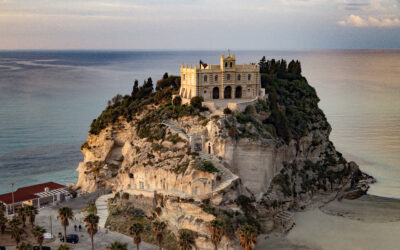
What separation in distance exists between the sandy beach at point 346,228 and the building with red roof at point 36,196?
89.5 ft

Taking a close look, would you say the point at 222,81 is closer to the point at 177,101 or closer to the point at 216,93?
the point at 216,93

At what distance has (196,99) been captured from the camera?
58031mm

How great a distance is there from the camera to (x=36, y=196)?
2319 inches

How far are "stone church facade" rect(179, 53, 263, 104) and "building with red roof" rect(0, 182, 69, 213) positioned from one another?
20476 millimetres

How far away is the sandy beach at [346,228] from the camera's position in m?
49.4

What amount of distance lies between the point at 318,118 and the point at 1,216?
45.5 m

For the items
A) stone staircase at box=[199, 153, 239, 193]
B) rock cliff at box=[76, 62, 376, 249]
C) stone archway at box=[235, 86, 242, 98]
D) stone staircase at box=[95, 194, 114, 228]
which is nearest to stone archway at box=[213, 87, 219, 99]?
stone archway at box=[235, 86, 242, 98]

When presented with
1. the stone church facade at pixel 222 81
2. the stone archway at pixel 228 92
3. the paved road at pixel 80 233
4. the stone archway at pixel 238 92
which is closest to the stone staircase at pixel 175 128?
the stone church facade at pixel 222 81

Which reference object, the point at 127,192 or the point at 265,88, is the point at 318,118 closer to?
the point at 265,88

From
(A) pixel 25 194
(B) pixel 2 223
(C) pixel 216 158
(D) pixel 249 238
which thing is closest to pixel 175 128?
(C) pixel 216 158

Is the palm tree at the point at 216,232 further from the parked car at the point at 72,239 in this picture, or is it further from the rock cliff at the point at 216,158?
the parked car at the point at 72,239

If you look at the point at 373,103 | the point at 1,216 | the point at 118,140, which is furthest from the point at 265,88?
the point at 373,103

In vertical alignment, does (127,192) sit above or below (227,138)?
below

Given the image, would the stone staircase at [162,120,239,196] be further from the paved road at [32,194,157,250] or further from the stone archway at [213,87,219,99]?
the paved road at [32,194,157,250]
